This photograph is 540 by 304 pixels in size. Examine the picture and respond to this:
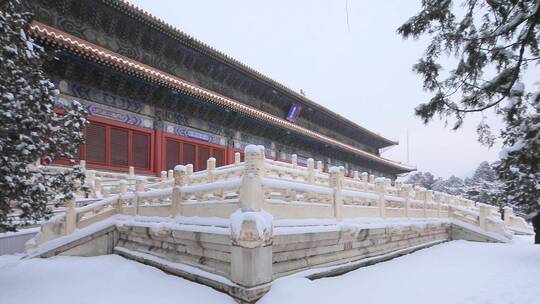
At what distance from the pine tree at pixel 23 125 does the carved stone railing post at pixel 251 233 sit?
330cm

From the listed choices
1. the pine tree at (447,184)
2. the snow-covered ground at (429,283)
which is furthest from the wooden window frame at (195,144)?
the pine tree at (447,184)

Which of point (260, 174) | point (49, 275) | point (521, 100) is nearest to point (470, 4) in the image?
point (521, 100)

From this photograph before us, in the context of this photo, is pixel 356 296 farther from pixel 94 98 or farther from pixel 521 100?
pixel 94 98

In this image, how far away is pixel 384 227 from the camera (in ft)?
23.7

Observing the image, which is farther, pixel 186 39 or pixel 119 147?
pixel 186 39

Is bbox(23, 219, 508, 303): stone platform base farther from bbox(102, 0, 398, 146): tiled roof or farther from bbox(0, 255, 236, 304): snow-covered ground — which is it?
bbox(102, 0, 398, 146): tiled roof

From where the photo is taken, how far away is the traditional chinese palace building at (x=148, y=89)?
10117 mm

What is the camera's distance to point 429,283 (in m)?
5.94

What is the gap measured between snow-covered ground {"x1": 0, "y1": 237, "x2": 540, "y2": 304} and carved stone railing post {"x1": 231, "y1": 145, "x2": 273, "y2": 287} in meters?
0.33

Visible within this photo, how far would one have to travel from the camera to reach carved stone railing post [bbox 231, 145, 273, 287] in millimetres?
4128

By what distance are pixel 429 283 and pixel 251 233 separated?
3911mm

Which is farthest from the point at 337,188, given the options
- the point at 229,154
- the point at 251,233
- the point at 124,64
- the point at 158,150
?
the point at 229,154

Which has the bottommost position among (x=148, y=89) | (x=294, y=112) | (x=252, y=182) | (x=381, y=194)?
(x=381, y=194)

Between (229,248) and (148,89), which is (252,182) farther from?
(148,89)
